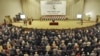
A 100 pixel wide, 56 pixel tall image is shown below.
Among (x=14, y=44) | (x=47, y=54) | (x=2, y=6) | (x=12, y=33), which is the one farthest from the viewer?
(x=2, y=6)

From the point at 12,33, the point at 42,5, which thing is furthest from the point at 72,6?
the point at 12,33

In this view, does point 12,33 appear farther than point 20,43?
Yes

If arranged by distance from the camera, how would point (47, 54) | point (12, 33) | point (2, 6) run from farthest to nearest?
point (2, 6)
point (12, 33)
point (47, 54)

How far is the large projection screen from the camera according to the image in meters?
24.2

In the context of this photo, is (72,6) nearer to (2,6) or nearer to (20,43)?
(2,6)

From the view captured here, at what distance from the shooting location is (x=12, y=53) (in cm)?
1037

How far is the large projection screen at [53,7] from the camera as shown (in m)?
24.2

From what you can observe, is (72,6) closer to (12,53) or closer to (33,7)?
(33,7)

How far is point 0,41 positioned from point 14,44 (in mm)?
1154

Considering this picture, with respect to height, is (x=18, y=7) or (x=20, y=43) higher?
(x=18, y=7)

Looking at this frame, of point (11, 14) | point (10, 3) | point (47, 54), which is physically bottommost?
point (47, 54)

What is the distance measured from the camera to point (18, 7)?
24031 millimetres

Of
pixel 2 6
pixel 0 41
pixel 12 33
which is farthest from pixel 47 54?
pixel 2 6

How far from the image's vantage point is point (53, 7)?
24438 millimetres
